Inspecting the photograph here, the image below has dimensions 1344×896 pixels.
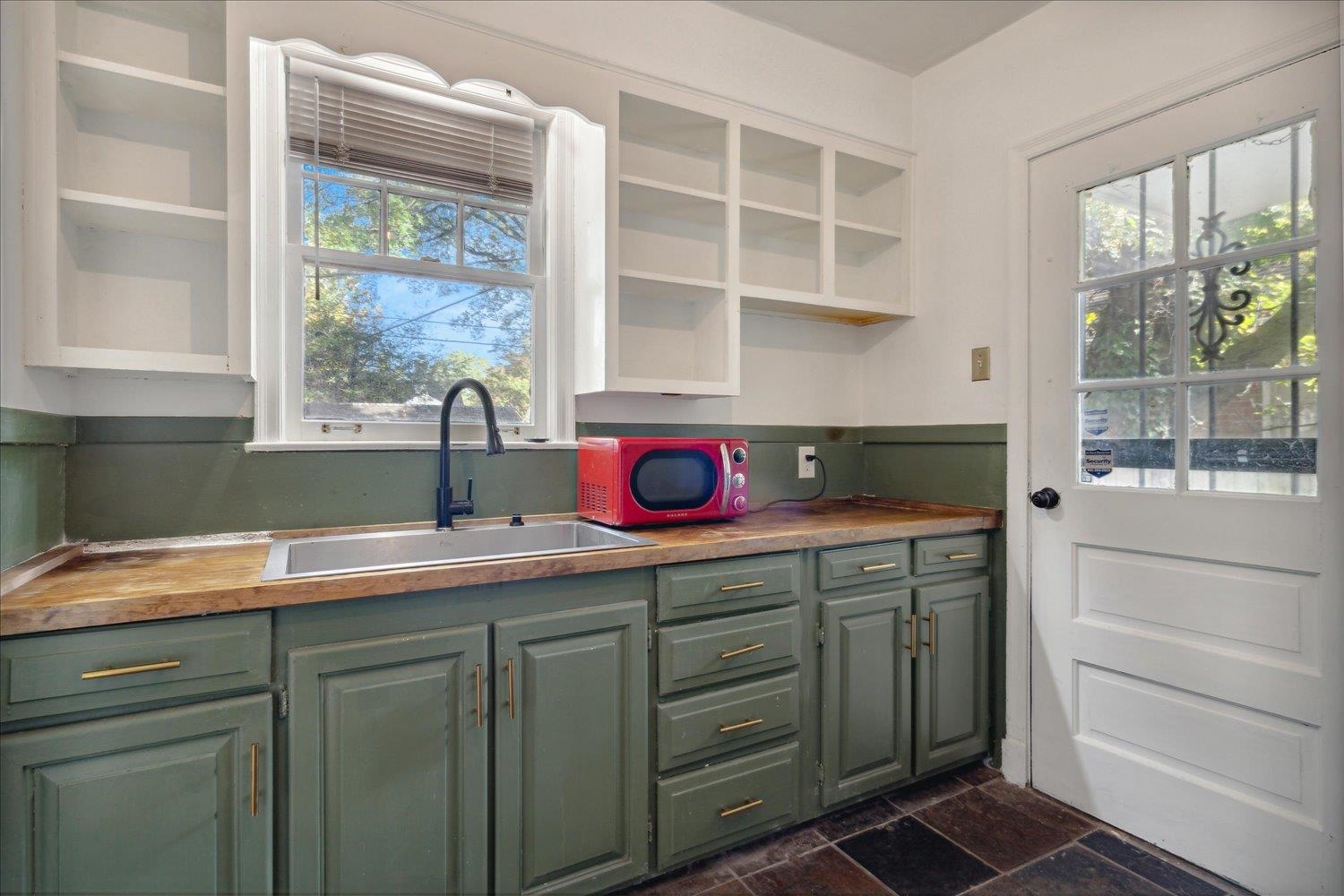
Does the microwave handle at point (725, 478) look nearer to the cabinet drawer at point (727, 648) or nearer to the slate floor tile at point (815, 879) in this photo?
the cabinet drawer at point (727, 648)

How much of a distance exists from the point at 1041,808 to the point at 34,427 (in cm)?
281

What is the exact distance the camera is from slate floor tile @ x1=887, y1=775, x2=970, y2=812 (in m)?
2.00

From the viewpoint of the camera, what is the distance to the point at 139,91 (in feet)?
4.88

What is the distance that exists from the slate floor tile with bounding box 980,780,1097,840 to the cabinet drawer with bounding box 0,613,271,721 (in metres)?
2.13

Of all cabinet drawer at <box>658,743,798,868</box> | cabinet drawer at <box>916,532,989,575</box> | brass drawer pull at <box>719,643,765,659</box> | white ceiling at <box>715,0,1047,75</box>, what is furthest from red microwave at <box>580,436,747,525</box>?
white ceiling at <box>715,0,1047,75</box>

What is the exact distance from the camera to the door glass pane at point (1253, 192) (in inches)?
60.9

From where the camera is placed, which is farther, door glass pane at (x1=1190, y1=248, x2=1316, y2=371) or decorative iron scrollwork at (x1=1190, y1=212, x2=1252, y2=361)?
decorative iron scrollwork at (x1=1190, y1=212, x2=1252, y2=361)

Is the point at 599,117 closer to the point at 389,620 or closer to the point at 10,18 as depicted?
the point at 10,18

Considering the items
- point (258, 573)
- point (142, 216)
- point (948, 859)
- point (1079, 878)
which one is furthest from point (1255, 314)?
point (142, 216)

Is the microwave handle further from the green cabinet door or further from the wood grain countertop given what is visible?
the green cabinet door

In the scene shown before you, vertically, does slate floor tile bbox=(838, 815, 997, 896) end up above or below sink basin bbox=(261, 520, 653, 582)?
below

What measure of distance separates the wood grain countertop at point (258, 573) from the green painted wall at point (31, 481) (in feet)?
0.25

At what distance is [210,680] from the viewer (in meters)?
1.15

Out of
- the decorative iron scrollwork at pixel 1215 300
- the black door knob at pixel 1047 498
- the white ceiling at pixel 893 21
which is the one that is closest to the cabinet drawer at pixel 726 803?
the black door knob at pixel 1047 498
